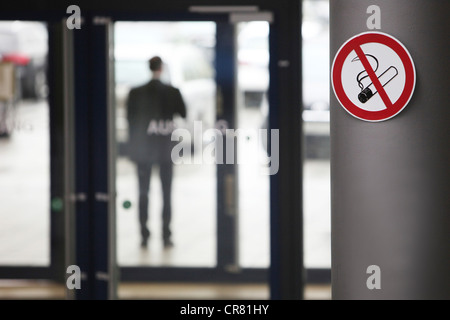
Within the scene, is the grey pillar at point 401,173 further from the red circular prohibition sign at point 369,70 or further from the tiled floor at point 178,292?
the tiled floor at point 178,292

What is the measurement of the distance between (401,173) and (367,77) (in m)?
0.44

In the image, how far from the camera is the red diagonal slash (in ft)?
11.6

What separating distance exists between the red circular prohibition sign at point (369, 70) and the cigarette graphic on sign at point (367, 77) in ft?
0.10

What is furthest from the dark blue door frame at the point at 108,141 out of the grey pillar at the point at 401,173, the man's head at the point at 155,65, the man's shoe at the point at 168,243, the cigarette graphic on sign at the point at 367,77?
the cigarette graphic on sign at the point at 367,77

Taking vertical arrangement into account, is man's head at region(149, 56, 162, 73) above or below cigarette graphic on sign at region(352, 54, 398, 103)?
above

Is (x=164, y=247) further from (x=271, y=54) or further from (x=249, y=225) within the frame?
(x=271, y=54)

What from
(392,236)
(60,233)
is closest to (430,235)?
(392,236)

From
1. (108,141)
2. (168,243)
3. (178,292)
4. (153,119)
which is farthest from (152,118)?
(178,292)

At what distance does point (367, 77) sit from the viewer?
3557mm

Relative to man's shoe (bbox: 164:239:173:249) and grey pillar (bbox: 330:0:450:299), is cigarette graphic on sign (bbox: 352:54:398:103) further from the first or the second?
man's shoe (bbox: 164:239:173:249)

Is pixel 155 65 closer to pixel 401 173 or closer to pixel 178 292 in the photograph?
pixel 178 292

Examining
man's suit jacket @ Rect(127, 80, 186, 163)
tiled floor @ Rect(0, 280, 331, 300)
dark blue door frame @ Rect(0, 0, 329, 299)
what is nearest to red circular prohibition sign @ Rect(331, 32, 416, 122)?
dark blue door frame @ Rect(0, 0, 329, 299)

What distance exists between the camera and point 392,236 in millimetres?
3592

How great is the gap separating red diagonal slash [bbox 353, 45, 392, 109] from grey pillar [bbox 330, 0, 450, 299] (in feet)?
0.23
